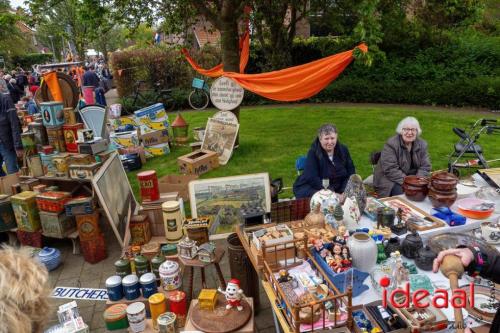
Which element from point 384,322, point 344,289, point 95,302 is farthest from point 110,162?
point 384,322

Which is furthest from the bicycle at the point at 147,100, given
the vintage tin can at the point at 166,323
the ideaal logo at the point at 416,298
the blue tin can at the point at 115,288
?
the ideaal logo at the point at 416,298

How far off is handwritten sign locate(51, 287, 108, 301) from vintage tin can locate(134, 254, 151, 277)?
596 mm

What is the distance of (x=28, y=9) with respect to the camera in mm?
6418

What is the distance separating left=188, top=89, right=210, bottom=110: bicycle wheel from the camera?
12391 millimetres

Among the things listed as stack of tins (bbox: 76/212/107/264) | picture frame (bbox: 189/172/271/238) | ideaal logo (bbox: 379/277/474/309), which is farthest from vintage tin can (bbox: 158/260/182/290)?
ideaal logo (bbox: 379/277/474/309)

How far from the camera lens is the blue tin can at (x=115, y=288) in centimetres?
319

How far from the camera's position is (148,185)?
4.52 metres

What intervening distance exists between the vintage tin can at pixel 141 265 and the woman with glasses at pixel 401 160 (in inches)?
103

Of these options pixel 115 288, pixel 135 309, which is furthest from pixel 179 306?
pixel 115 288

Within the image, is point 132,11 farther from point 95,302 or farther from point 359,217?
point 359,217

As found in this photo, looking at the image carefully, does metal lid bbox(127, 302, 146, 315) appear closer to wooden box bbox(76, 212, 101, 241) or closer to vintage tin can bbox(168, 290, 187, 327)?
vintage tin can bbox(168, 290, 187, 327)

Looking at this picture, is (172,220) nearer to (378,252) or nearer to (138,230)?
(138,230)

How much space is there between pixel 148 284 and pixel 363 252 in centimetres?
181

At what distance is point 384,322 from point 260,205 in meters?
2.14
